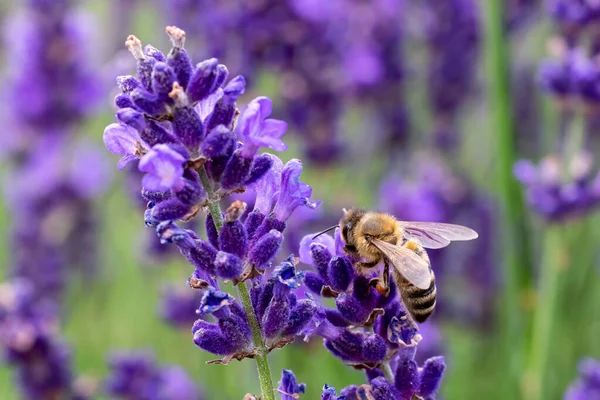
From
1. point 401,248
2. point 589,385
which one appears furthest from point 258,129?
point 589,385

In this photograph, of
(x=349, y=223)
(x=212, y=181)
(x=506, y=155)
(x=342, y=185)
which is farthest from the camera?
(x=342, y=185)

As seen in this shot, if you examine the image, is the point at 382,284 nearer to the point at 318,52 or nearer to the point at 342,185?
the point at 318,52

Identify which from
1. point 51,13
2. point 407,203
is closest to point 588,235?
point 407,203

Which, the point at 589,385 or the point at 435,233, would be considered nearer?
the point at 435,233

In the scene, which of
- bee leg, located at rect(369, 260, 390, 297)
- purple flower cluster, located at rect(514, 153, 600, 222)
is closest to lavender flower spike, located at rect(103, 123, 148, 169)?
bee leg, located at rect(369, 260, 390, 297)

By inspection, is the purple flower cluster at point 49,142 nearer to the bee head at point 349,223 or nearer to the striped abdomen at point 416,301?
the bee head at point 349,223

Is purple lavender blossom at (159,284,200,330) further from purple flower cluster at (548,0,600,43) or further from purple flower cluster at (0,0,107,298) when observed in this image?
purple flower cluster at (548,0,600,43)

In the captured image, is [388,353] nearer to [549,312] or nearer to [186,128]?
[186,128]
